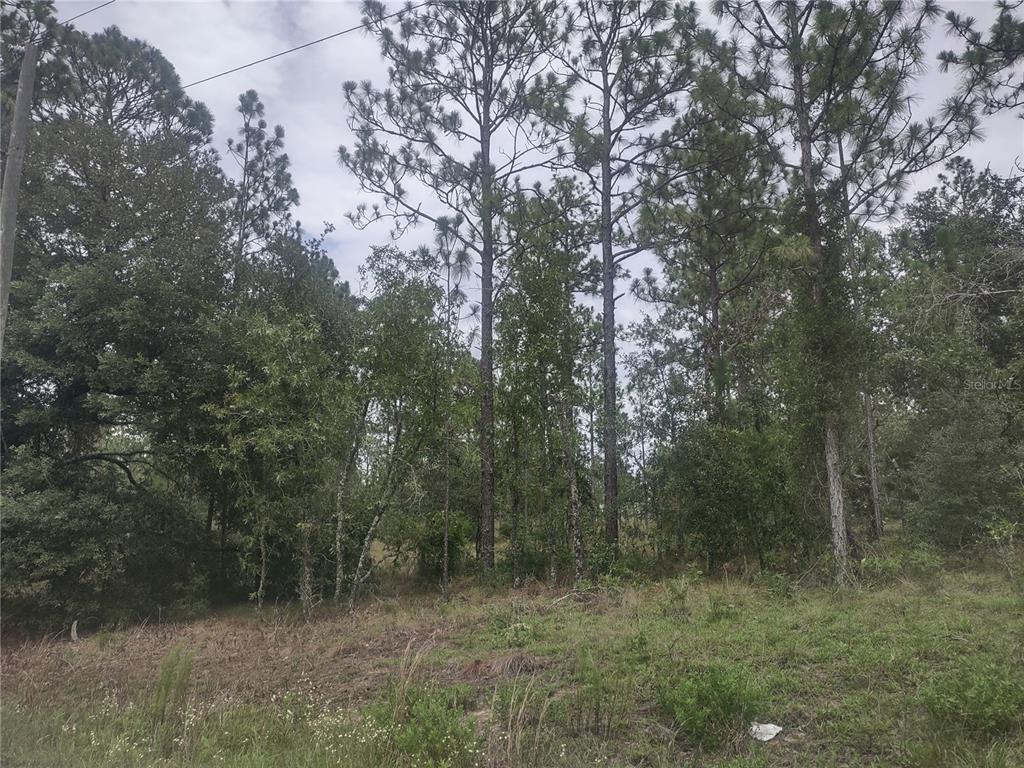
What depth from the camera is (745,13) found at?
1157 cm

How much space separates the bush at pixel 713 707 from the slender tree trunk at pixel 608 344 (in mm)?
9117

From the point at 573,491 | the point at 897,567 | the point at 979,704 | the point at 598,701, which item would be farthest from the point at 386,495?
the point at 979,704

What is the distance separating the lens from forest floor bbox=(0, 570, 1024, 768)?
4.41 metres

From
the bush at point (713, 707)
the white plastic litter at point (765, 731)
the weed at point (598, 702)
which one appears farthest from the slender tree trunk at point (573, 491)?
the white plastic litter at point (765, 731)

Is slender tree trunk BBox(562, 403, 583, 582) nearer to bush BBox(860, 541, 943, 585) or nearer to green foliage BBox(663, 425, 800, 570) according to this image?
green foliage BBox(663, 425, 800, 570)

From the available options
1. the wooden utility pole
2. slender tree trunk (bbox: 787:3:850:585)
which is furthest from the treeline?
the wooden utility pole

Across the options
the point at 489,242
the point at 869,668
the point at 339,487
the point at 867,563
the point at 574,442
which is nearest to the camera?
the point at 869,668

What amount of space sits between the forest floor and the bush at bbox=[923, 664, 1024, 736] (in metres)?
0.01

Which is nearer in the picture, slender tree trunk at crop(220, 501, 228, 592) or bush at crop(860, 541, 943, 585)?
bush at crop(860, 541, 943, 585)

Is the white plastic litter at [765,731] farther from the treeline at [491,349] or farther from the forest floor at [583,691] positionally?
the treeline at [491,349]

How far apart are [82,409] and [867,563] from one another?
15301mm

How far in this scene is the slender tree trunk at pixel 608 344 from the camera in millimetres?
14438

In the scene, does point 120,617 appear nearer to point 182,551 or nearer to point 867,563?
point 182,551

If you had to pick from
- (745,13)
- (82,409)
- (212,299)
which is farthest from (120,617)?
(745,13)
